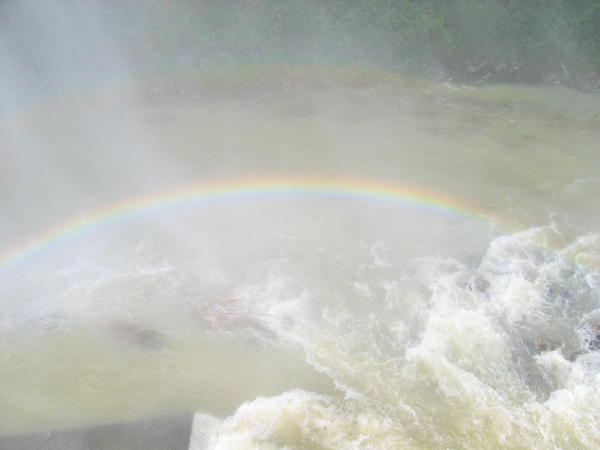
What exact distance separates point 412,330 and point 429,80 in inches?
610

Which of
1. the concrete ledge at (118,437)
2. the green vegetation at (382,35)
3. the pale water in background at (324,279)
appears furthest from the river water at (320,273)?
the green vegetation at (382,35)

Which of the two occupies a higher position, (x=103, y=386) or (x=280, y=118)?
(x=280, y=118)

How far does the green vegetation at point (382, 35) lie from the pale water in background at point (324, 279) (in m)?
2.65

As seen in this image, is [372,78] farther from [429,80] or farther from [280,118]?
[280,118]

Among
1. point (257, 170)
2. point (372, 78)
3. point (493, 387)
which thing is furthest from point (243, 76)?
point (493, 387)

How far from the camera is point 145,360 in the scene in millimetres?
9195

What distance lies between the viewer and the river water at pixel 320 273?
8055mm

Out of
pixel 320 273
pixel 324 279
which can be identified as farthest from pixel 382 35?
pixel 324 279

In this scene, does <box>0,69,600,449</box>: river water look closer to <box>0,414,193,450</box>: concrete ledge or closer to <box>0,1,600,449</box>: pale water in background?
<box>0,1,600,449</box>: pale water in background

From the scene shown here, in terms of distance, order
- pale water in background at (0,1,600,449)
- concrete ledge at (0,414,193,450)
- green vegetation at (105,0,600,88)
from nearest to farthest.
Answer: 1. concrete ledge at (0,414,193,450)
2. pale water in background at (0,1,600,449)
3. green vegetation at (105,0,600,88)

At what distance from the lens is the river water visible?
26.4 ft

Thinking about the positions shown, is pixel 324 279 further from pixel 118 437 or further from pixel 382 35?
pixel 382 35

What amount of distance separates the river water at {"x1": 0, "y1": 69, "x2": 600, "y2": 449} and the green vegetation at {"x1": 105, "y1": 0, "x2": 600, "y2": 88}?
92.9 inches

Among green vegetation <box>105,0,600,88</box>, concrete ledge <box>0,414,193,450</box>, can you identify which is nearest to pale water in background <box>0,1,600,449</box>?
concrete ledge <box>0,414,193,450</box>
